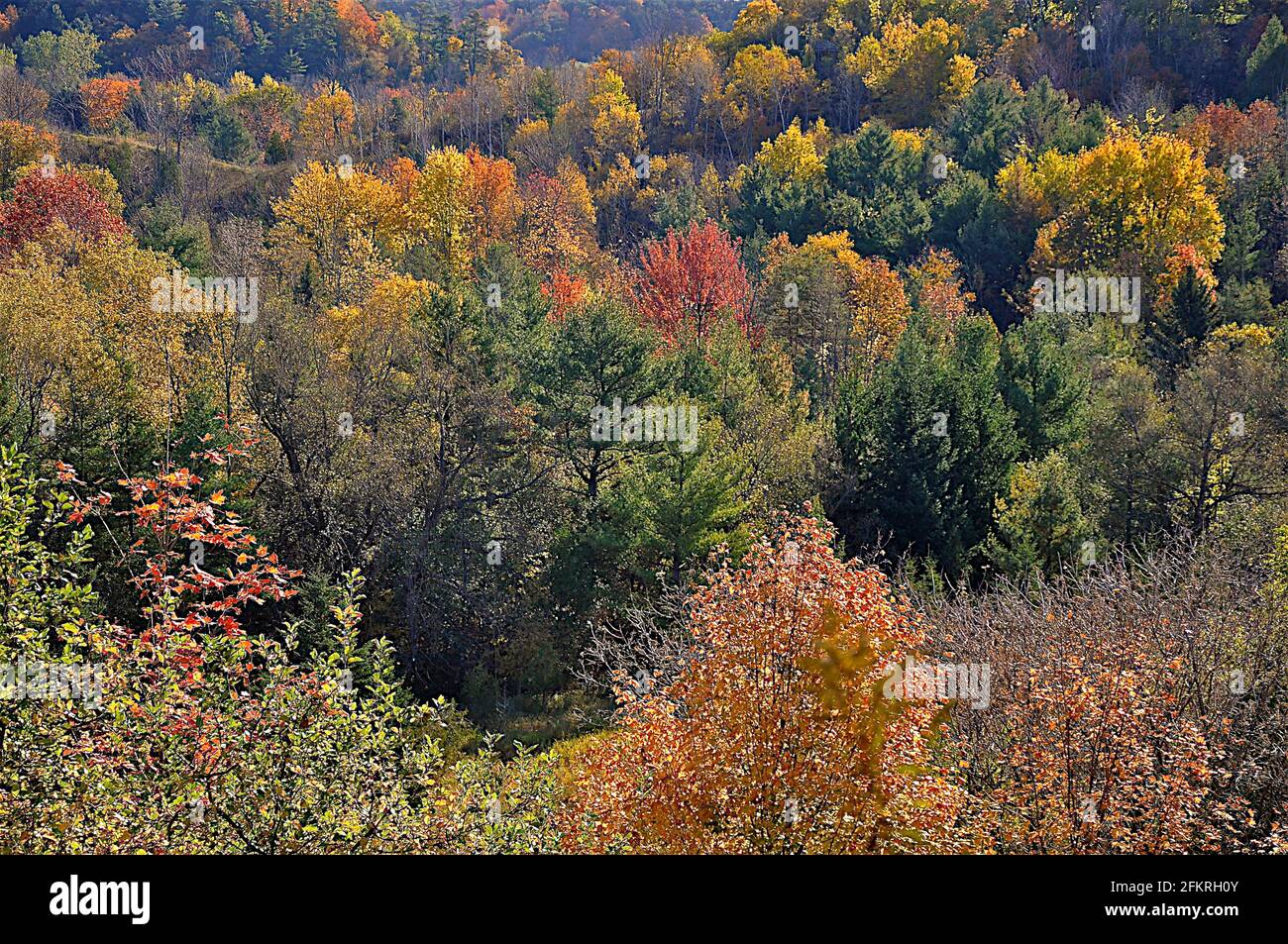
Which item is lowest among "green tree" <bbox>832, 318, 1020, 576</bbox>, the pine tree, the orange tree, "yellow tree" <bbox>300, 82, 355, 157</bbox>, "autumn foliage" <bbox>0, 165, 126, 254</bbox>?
the orange tree

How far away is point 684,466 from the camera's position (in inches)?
949

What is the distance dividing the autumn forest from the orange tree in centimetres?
5

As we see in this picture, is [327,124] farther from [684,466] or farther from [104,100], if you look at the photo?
[684,466]

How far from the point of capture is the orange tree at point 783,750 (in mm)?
8625

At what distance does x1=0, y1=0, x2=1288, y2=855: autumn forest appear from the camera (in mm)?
7688

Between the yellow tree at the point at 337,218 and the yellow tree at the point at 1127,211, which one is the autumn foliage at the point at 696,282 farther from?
the yellow tree at the point at 1127,211

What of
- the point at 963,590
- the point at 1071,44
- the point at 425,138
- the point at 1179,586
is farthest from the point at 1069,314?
the point at 425,138

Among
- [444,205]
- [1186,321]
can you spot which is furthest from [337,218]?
[1186,321]

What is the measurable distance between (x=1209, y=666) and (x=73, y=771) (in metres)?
12.6

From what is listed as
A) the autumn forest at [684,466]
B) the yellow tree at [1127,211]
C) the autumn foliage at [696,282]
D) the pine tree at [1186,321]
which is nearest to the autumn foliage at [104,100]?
A: the autumn forest at [684,466]

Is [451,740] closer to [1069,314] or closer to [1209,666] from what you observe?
[1209,666]

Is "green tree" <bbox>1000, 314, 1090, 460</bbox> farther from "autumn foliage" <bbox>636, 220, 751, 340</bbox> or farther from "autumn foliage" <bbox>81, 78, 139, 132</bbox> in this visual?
"autumn foliage" <bbox>81, 78, 139, 132</bbox>

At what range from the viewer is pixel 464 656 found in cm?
2495

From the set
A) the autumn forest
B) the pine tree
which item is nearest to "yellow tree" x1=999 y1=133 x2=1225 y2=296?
the autumn forest
